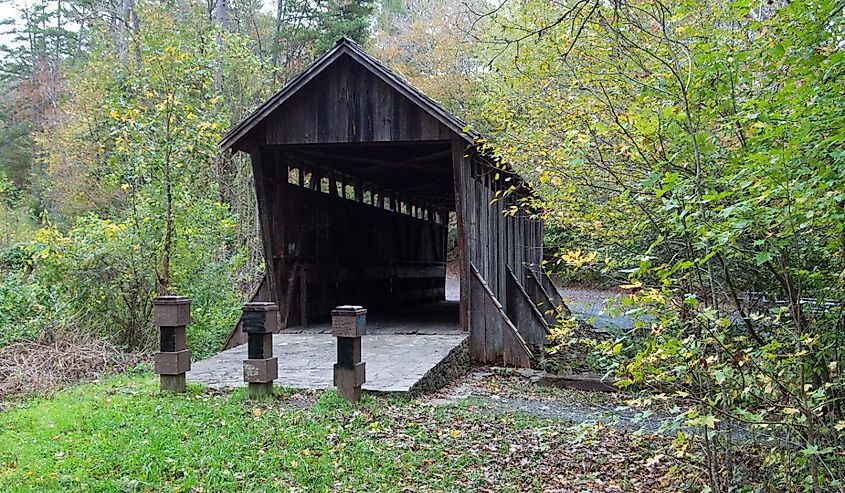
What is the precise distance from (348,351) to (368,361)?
1.94m

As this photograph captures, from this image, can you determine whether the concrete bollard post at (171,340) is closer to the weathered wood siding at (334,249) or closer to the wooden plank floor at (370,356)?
the wooden plank floor at (370,356)

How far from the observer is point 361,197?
1356 centimetres

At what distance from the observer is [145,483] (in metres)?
4.21

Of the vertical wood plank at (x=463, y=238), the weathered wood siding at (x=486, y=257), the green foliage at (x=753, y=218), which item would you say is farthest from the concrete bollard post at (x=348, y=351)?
the vertical wood plank at (x=463, y=238)

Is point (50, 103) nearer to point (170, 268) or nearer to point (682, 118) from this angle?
point (170, 268)

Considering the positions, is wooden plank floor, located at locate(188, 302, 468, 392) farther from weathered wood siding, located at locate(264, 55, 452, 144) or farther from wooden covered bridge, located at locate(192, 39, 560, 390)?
weathered wood siding, located at locate(264, 55, 452, 144)

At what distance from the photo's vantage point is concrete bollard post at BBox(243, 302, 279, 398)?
245 inches

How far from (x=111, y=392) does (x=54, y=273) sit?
381cm

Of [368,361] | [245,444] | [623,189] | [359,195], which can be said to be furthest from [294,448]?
[359,195]

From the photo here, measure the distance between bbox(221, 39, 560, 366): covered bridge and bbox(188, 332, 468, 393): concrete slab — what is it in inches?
32.7

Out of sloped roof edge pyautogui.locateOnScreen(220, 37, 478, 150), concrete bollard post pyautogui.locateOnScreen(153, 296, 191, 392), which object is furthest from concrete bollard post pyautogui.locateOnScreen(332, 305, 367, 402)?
sloped roof edge pyautogui.locateOnScreen(220, 37, 478, 150)

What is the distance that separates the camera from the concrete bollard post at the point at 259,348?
6.23 metres

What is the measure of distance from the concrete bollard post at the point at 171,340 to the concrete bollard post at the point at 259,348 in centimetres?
70

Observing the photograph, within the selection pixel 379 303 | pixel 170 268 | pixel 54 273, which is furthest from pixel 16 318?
pixel 379 303
